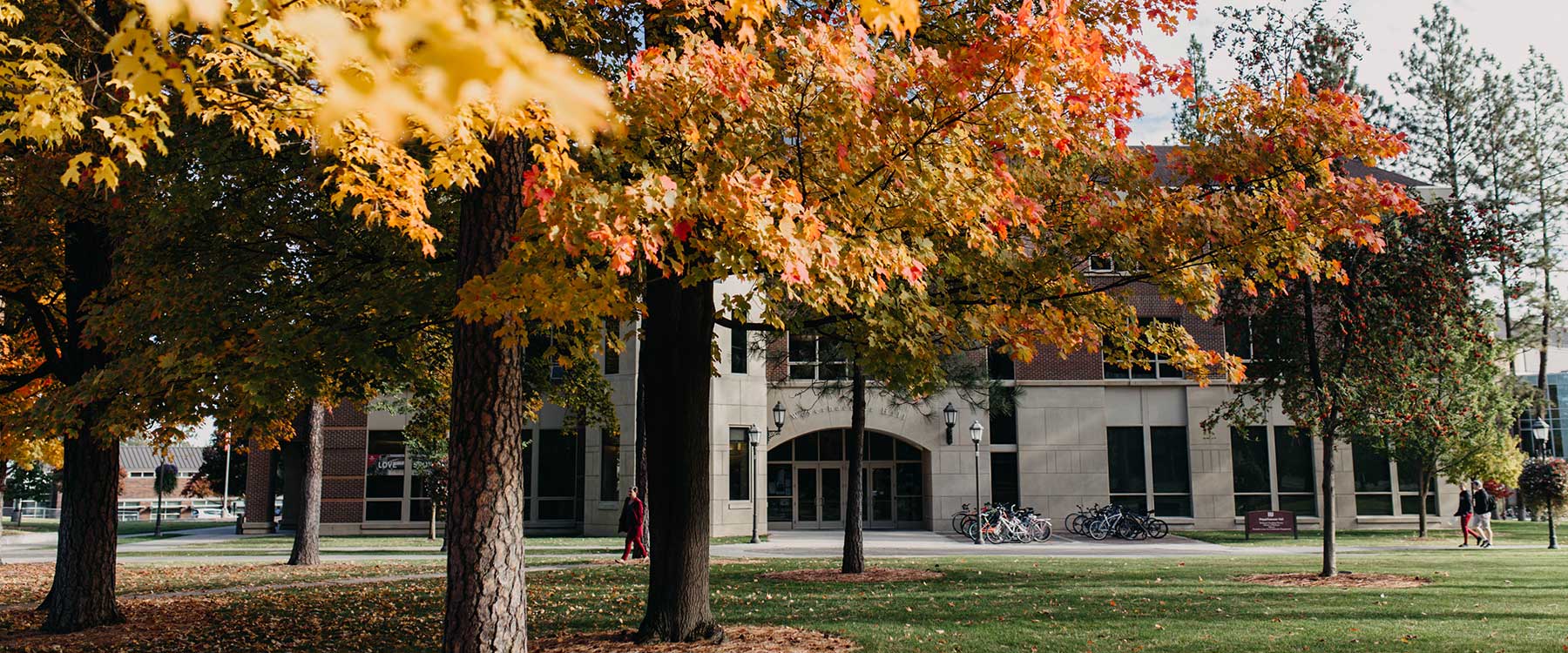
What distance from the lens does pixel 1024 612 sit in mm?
12680

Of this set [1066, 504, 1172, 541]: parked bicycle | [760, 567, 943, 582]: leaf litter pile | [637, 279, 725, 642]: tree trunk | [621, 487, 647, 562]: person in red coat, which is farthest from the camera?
[1066, 504, 1172, 541]: parked bicycle

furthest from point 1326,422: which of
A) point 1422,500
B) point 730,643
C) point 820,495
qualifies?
point 820,495

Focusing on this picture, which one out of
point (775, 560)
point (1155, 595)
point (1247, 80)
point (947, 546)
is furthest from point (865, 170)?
point (947, 546)

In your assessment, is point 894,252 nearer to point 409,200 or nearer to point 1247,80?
point 409,200

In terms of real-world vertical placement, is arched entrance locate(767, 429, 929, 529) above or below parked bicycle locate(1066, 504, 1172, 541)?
above

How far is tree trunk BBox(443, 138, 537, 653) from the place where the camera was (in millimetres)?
7469

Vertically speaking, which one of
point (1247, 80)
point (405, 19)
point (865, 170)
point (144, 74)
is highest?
point (1247, 80)

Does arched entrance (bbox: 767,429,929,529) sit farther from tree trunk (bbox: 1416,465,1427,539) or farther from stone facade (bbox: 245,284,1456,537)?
tree trunk (bbox: 1416,465,1427,539)

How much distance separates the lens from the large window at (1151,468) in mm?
34281

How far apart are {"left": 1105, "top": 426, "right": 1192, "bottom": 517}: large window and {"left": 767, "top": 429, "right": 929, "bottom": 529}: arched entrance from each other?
621 centimetres

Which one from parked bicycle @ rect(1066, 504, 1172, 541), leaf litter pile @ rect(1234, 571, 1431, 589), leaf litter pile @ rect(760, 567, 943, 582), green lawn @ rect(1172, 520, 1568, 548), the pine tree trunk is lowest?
green lawn @ rect(1172, 520, 1568, 548)

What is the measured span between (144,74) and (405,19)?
6.41ft

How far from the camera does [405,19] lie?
6.63 ft

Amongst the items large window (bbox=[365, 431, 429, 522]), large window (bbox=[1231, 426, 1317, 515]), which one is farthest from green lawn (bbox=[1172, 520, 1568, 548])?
large window (bbox=[365, 431, 429, 522])
